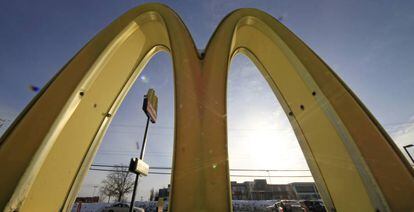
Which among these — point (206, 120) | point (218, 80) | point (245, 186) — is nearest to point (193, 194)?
point (206, 120)

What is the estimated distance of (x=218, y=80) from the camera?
1780mm

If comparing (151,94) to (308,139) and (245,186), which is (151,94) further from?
(245,186)

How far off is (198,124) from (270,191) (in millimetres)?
36920

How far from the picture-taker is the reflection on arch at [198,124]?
4.05 feet

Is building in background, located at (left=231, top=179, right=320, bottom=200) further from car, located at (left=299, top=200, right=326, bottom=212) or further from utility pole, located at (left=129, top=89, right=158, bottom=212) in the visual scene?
utility pole, located at (left=129, top=89, right=158, bottom=212)

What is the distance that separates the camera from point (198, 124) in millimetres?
1540

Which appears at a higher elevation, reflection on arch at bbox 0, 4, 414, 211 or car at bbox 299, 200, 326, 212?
reflection on arch at bbox 0, 4, 414, 211

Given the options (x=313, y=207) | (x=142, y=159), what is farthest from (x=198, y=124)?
(x=313, y=207)

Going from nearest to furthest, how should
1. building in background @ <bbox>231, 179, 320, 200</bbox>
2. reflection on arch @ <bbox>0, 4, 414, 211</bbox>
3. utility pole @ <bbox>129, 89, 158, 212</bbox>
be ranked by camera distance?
reflection on arch @ <bbox>0, 4, 414, 211</bbox>, utility pole @ <bbox>129, 89, 158, 212</bbox>, building in background @ <bbox>231, 179, 320, 200</bbox>

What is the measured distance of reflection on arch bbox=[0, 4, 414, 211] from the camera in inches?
48.6

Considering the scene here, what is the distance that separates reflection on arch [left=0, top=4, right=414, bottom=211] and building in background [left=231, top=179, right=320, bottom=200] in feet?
104

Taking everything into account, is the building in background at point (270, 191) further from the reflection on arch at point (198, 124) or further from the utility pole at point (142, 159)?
the reflection on arch at point (198, 124)

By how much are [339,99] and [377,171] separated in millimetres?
709

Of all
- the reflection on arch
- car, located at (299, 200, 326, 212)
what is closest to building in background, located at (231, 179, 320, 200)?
car, located at (299, 200, 326, 212)
